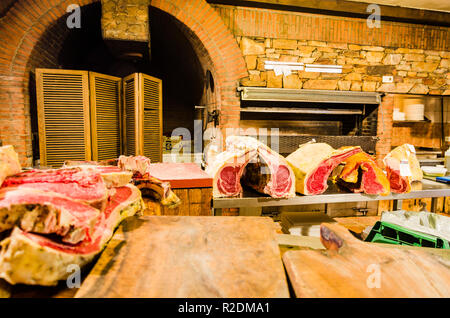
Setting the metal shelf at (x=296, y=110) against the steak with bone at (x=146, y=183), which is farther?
the metal shelf at (x=296, y=110)

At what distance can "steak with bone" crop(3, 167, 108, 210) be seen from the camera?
0.82 meters

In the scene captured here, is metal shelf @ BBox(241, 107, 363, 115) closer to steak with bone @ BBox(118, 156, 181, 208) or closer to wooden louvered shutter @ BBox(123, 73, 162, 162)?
wooden louvered shutter @ BBox(123, 73, 162, 162)

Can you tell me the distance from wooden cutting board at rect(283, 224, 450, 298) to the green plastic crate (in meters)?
1.16

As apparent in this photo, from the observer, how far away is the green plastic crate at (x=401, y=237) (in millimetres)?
1741

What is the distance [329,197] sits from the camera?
211 centimetres

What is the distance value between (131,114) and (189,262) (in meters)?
4.45

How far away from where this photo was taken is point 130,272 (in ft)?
Answer: 2.42

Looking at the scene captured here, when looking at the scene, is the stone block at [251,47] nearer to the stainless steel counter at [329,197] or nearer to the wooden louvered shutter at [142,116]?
the wooden louvered shutter at [142,116]

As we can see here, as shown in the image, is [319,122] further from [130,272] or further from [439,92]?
[130,272]

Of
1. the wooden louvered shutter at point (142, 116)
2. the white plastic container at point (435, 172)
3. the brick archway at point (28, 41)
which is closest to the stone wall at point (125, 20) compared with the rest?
the brick archway at point (28, 41)

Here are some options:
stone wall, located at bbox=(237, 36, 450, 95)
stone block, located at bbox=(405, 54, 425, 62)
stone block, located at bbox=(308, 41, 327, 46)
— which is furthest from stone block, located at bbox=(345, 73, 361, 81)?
stone block, located at bbox=(405, 54, 425, 62)

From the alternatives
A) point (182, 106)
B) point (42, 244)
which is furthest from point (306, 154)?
point (182, 106)

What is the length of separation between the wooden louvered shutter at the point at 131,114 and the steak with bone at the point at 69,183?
3.80 metres

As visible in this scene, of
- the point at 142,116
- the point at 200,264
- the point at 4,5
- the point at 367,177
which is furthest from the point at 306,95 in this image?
the point at 4,5
